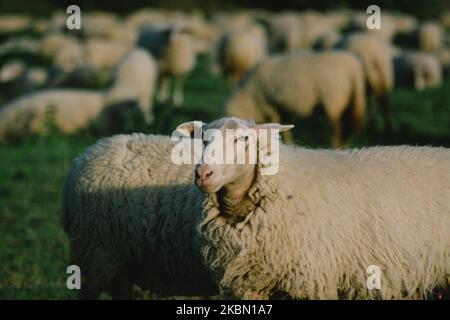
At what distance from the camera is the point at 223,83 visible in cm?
2136

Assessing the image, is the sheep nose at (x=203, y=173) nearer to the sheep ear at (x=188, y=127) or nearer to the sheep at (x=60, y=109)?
the sheep ear at (x=188, y=127)

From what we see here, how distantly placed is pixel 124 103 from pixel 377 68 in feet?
15.6

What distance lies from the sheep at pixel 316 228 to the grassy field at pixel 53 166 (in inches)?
32.0

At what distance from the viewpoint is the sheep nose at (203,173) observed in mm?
4195

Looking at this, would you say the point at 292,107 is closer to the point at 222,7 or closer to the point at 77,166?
the point at 77,166

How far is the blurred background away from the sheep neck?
0.83 m

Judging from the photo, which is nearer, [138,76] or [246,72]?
[246,72]

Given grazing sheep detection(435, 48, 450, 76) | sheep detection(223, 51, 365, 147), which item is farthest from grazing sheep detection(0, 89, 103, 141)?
grazing sheep detection(435, 48, 450, 76)

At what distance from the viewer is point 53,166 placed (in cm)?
1122

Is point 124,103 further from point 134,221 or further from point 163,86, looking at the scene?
point 134,221

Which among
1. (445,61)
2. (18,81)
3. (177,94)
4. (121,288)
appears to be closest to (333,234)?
(121,288)

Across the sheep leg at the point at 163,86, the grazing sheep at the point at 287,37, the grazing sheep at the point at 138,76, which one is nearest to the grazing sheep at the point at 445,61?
the grazing sheep at the point at 287,37

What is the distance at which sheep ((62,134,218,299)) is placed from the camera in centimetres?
514
